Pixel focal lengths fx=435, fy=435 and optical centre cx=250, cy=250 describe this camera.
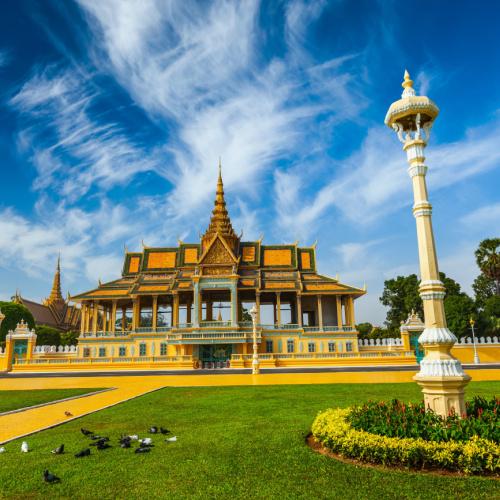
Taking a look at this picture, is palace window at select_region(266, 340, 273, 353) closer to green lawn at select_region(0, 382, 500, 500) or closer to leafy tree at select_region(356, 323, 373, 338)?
leafy tree at select_region(356, 323, 373, 338)

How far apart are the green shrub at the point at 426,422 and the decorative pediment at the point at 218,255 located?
36.5m

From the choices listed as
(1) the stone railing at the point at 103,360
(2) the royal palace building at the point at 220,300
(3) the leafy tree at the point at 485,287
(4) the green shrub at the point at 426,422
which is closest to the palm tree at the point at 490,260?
(3) the leafy tree at the point at 485,287

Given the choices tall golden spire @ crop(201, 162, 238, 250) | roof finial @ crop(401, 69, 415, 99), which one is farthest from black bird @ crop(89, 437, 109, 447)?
tall golden spire @ crop(201, 162, 238, 250)

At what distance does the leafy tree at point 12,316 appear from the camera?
54719 mm

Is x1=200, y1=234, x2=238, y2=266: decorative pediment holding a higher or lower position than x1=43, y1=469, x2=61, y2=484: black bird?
higher

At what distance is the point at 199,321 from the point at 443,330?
34814 millimetres

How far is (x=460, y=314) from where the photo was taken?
43.5m

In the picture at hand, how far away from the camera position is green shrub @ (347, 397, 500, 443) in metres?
5.57

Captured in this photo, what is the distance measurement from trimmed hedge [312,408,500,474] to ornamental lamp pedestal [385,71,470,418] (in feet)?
4.30

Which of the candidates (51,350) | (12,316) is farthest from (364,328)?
(12,316)

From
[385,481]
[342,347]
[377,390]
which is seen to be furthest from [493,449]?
[342,347]

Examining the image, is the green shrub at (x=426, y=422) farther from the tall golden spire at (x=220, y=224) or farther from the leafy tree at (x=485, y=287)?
the leafy tree at (x=485, y=287)

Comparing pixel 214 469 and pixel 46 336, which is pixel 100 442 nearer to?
pixel 214 469

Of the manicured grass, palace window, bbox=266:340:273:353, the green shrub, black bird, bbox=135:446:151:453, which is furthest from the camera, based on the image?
palace window, bbox=266:340:273:353
